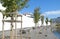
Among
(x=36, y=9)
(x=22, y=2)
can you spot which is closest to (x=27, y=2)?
(x=22, y=2)

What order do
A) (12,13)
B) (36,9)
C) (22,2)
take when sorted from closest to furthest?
1. (12,13)
2. (22,2)
3. (36,9)

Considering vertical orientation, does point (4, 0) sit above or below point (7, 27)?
above

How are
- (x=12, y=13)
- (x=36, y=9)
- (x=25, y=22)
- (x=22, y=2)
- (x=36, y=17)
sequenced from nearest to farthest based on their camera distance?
(x=12, y=13), (x=22, y=2), (x=36, y=9), (x=36, y=17), (x=25, y=22)

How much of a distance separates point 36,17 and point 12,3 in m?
29.1

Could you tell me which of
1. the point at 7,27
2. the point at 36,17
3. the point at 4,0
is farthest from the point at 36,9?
the point at 4,0

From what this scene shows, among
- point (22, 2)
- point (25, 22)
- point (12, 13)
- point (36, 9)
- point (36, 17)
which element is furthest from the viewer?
point (25, 22)

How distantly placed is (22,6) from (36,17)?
27.9 m

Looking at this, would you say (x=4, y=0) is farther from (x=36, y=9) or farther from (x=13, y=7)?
(x=36, y=9)

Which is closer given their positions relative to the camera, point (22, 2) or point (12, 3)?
point (12, 3)

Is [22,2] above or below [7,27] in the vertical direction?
above

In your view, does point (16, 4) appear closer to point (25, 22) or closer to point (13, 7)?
point (13, 7)

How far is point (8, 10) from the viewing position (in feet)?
53.0

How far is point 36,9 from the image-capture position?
138 feet

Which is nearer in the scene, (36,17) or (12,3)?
(12,3)
